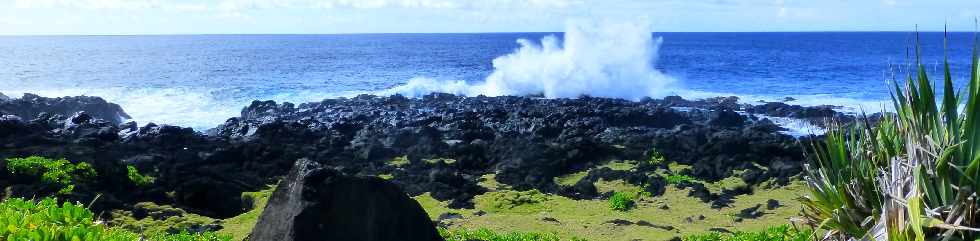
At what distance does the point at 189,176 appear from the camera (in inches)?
711

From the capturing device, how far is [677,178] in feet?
64.2

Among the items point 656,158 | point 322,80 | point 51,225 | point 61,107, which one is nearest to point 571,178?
point 656,158

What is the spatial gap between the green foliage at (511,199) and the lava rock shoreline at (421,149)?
23.2 inches

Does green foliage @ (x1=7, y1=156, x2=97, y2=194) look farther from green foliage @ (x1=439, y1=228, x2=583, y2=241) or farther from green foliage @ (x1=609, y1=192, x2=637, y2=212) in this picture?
green foliage @ (x1=609, y1=192, x2=637, y2=212)

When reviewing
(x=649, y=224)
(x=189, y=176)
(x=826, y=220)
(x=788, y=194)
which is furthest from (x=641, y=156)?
(x=826, y=220)

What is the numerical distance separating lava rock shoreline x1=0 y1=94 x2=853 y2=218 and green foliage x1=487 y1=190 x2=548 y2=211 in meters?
0.59

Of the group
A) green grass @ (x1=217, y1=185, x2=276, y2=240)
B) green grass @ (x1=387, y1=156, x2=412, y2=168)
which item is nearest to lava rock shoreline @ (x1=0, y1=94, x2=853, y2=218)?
green grass @ (x1=387, y1=156, x2=412, y2=168)

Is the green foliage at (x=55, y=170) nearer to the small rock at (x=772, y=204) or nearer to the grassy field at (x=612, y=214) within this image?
the grassy field at (x=612, y=214)

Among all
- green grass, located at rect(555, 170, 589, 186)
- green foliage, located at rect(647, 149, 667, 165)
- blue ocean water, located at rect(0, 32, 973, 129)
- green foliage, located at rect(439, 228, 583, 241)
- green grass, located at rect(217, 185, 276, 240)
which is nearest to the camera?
green foliage, located at rect(439, 228, 583, 241)

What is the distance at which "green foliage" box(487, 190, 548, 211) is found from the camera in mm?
17062

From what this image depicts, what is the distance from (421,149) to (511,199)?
25.1ft

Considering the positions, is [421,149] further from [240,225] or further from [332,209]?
[332,209]

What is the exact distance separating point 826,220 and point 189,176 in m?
15.6

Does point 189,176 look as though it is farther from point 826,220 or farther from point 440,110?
point 440,110
